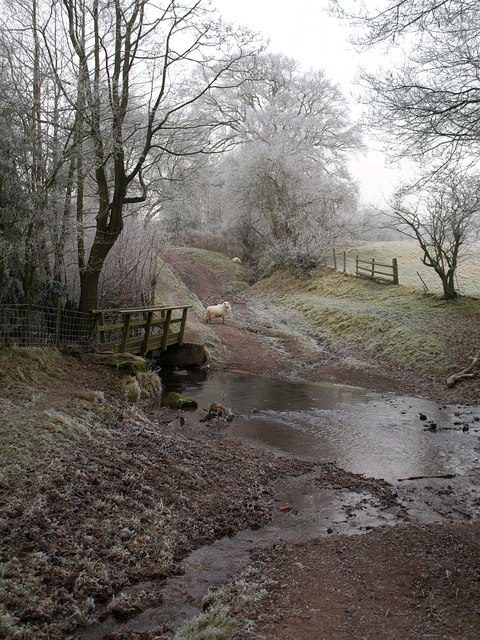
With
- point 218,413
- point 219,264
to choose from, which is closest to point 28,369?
point 218,413

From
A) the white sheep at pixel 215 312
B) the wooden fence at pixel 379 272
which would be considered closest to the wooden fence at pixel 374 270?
the wooden fence at pixel 379 272

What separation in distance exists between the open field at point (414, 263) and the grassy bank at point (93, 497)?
630 inches

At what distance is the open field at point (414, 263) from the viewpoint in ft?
73.6

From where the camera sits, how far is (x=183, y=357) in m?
15.7

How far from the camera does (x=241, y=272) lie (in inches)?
1346

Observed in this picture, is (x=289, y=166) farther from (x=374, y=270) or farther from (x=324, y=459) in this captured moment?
(x=324, y=459)

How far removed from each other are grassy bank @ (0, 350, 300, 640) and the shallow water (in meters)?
1.32

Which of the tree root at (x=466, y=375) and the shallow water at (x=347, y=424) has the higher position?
the tree root at (x=466, y=375)

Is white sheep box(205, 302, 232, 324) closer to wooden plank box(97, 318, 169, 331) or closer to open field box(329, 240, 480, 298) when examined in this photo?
wooden plank box(97, 318, 169, 331)

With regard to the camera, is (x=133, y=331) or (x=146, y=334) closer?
(x=146, y=334)

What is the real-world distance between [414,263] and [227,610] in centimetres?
2758

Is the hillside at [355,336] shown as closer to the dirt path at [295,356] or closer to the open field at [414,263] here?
the dirt path at [295,356]

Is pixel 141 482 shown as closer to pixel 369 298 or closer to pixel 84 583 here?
pixel 84 583

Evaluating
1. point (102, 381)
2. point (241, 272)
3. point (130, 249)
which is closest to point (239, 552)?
point (102, 381)
